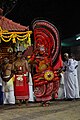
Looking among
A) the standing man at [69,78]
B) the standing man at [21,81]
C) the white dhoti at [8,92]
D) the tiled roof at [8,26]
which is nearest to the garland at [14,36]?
the tiled roof at [8,26]

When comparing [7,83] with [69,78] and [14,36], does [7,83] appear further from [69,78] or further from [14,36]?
[69,78]

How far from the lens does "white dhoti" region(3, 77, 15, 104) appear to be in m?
11.5

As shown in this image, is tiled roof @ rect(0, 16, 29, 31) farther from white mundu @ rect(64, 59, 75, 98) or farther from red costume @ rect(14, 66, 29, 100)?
white mundu @ rect(64, 59, 75, 98)

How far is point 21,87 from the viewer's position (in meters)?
10.9

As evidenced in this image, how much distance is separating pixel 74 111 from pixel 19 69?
7.63ft

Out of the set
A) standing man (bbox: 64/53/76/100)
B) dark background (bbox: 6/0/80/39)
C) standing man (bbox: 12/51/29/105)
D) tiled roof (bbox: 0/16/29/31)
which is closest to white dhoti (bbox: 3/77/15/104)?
standing man (bbox: 12/51/29/105)

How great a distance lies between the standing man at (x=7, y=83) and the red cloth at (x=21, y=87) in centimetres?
45

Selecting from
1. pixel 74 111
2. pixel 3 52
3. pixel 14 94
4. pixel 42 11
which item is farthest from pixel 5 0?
pixel 74 111

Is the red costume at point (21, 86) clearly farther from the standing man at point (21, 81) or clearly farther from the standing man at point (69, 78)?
the standing man at point (69, 78)

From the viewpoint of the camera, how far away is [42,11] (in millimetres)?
20453

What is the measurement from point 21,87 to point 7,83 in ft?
2.33

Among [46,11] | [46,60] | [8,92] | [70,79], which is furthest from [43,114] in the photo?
[46,11]

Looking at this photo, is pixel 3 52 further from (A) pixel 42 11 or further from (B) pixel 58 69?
(A) pixel 42 11

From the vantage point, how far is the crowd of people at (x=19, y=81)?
1097 cm
